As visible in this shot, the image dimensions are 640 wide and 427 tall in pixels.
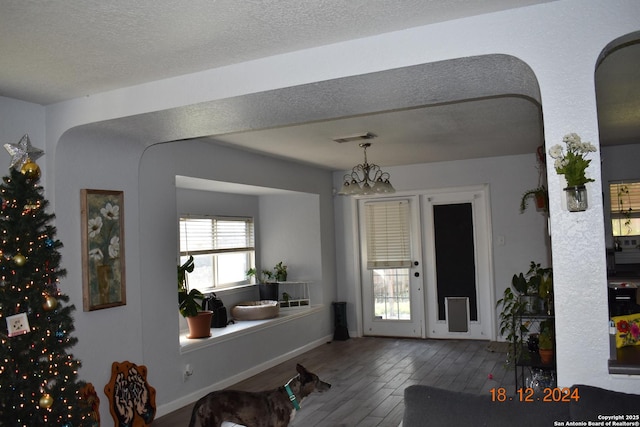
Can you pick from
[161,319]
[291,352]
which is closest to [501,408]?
[161,319]

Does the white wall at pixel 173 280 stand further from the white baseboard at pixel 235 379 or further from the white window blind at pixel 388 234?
the white window blind at pixel 388 234

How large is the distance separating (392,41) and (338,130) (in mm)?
2399

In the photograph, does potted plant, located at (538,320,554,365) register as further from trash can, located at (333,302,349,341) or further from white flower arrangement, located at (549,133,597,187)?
trash can, located at (333,302,349,341)

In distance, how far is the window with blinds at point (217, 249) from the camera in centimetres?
640

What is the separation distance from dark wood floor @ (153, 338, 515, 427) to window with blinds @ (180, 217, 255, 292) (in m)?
1.34

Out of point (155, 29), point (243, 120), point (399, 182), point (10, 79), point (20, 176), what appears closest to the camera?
point (155, 29)

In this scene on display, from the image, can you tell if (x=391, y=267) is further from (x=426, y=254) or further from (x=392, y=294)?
(x=426, y=254)

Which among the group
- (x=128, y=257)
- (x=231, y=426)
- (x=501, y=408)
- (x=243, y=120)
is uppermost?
(x=243, y=120)

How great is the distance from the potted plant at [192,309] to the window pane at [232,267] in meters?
1.42

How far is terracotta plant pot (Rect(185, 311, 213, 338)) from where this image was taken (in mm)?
5496

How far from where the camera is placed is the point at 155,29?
2.66 m

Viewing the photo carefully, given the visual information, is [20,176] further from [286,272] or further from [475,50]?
[286,272]

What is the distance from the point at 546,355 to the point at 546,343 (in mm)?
101

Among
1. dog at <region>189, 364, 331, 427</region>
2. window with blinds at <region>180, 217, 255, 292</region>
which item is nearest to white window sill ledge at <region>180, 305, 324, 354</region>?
window with blinds at <region>180, 217, 255, 292</region>
